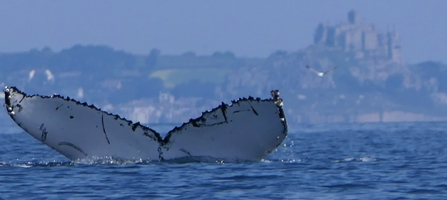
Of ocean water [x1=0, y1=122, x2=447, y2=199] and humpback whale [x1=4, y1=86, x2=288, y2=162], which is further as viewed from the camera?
ocean water [x1=0, y1=122, x2=447, y2=199]

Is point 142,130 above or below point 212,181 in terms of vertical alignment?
above

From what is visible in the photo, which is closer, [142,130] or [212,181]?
[142,130]

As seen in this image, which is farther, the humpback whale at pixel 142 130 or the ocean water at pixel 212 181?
the ocean water at pixel 212 181

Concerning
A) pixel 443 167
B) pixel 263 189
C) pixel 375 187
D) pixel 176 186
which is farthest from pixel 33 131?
pixel 443 167

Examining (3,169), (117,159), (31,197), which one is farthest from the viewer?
(3,169)

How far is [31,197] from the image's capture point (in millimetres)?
15086

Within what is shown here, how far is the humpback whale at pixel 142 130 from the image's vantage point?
15180 millimetres

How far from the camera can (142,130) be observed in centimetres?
1549

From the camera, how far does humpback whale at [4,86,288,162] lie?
598 inches

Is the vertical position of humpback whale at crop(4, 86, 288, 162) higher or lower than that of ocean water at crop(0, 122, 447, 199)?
higher

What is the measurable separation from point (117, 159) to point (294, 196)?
2461mm

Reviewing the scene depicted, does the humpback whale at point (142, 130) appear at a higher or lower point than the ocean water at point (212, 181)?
higher

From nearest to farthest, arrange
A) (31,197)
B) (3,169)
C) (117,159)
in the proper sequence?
(31,197) → (117,159) → (3,169)

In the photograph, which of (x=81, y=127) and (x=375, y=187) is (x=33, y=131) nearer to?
(x=81, y=127)
